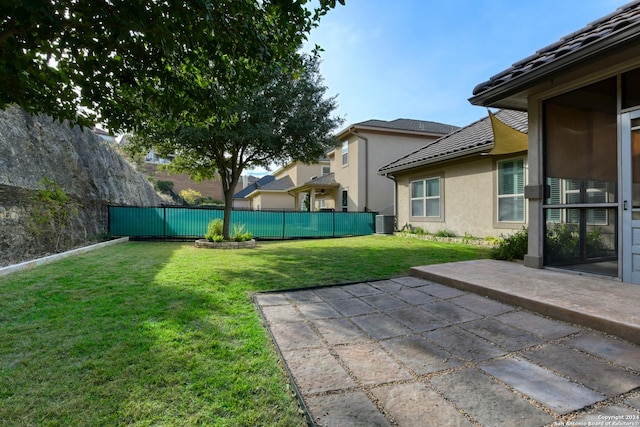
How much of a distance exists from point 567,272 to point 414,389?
4091 millimetres

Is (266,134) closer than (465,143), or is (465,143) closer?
(266,134)

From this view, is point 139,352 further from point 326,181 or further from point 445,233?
point 326,181

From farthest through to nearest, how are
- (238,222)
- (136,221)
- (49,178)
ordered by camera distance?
(238,222) → (136,221) → (49,178)

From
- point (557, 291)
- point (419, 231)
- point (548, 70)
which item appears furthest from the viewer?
point (419, 231)

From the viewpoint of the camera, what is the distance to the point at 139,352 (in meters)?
2.35

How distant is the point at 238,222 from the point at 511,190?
954 centimetres

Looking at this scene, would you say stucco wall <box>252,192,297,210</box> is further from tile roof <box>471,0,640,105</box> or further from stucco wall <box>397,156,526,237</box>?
tile roof <box>471,0,640,105</box>

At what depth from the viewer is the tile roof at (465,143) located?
8.68 metres

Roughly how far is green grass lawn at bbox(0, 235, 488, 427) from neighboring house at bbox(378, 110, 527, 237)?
5900mm

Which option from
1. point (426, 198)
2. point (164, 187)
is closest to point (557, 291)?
point (426, 198)

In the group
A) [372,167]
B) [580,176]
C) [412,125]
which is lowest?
[580,176]

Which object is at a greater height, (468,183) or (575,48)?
(575,48)

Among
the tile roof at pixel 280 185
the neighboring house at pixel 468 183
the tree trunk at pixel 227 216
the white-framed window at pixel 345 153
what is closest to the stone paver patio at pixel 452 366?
the neighboring house at pixel 468 183

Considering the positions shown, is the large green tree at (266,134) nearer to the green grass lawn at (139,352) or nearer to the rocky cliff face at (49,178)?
the rocky cliff face at (49,178)
